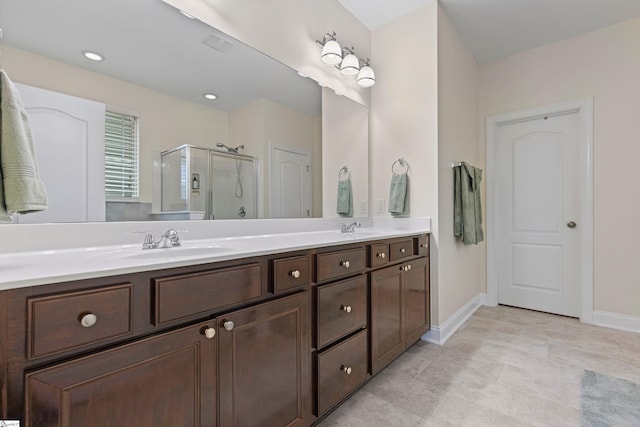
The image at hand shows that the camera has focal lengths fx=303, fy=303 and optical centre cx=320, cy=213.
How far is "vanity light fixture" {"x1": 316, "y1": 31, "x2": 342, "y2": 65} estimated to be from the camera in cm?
210

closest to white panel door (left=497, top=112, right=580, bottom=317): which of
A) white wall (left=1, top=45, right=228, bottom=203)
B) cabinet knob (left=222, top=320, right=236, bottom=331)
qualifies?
white wall (left=1, top=45, right=228, bottom=203)

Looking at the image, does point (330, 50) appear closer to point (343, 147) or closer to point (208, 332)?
point (343, 147)

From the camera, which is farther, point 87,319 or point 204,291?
point 204,291

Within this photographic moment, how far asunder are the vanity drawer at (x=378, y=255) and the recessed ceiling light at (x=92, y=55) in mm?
1499

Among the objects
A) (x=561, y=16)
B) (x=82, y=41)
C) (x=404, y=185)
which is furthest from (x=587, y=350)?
(x=82, y=41)

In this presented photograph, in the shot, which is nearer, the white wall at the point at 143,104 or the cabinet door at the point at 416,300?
the white wall at the point at 143,104

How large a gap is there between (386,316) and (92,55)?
1.88 metres

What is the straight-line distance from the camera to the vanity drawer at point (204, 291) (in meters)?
0.82

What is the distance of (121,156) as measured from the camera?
129cm

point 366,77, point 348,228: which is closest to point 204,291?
point 348,228

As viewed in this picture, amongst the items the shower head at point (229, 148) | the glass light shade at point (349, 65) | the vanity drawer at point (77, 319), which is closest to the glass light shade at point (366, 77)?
the glass light shade at point (349, 65)

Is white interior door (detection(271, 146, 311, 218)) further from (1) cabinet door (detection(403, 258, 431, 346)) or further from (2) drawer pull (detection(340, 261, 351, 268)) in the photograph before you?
(1) cabinet door (detection(403, 258, 431, 346))

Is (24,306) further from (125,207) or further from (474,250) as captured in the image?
(474,250)

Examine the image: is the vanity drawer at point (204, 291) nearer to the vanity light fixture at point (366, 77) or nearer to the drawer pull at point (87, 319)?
the drawer pull at point (87, 319)
